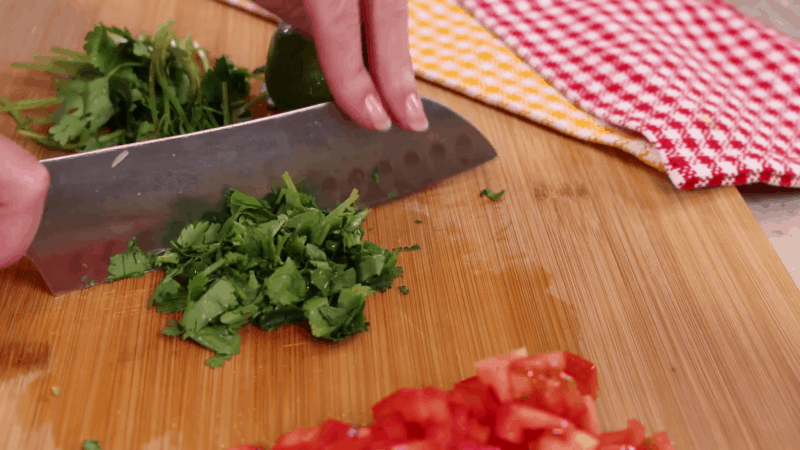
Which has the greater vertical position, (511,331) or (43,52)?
(43,52)

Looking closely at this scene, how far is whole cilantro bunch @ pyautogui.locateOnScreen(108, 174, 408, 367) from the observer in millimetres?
849

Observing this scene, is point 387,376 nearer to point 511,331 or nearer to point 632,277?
point 511,331

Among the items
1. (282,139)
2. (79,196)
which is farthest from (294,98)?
(79,196)

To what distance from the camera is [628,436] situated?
0.78 m

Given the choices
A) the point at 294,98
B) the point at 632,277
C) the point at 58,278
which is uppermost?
the point at 294,98

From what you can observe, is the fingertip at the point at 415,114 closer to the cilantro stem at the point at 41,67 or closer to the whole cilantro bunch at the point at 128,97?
the whole cilantro bunch at the point at 128,97

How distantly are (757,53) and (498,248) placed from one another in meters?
1.06

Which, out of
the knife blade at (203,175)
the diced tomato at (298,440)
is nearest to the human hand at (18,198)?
the knife blade at (203,175)

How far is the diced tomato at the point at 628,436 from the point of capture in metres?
0.77

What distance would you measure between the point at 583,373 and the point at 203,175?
72cm

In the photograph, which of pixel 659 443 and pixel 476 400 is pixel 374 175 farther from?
pixel 659 443

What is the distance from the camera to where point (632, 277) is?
3.35 ft

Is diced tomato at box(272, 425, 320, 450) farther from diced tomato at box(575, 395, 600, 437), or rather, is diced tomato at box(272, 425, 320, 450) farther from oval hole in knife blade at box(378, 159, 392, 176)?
oval hole in knife blade at box(378, 159, 392, 176)

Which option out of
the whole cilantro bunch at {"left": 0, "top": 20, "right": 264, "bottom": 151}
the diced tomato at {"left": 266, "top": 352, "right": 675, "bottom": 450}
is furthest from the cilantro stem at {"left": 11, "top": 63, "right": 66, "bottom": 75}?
the diced tomato at {"left": 266, "top": 352, "right": 675, "bottom": 450}
